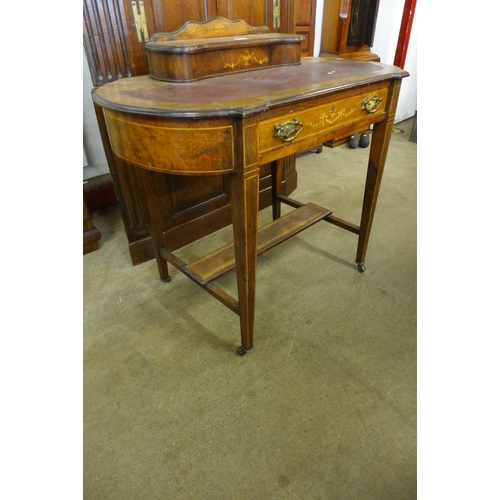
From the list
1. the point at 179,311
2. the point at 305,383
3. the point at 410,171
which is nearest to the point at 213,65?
the point at 179,311

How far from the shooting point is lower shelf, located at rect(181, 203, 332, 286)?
168cm

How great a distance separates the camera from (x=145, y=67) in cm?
173

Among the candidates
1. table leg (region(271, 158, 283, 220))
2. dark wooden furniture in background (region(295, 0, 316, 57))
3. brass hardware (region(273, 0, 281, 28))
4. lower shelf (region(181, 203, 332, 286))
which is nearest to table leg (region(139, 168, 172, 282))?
lower shelf (region(181, 203, 332, 286))

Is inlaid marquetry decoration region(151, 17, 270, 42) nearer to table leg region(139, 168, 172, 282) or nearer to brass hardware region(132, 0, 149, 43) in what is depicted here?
brass hardware region(132, 0, 149, 43)

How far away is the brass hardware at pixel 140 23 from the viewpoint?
5.32ft

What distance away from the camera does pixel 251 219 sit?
1258mm

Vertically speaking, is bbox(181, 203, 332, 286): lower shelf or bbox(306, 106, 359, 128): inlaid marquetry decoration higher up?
bbox(306, 106, 359, 128): inlaid marquetry decoration

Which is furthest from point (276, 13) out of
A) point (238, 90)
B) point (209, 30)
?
point (238, 90)

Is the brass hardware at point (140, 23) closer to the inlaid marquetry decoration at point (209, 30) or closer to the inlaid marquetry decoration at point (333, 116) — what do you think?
the inlaid marquetry decoration at point (209, 30)

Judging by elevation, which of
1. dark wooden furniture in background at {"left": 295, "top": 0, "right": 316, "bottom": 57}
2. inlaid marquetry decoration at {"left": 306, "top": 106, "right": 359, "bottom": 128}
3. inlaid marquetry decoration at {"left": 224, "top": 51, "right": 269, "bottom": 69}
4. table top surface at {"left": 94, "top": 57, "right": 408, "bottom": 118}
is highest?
dark wooden furniture in background at {"left": 295, "top": 0, "right": 316, "bottom": 57}

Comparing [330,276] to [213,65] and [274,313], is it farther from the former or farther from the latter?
[213,65]

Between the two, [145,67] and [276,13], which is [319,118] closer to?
[145,67]

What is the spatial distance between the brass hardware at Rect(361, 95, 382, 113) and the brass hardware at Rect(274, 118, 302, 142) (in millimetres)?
416

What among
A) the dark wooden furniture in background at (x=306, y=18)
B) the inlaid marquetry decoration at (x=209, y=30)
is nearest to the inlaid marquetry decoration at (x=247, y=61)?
the inlaid marquetry decoration at (x=209, y=30)
